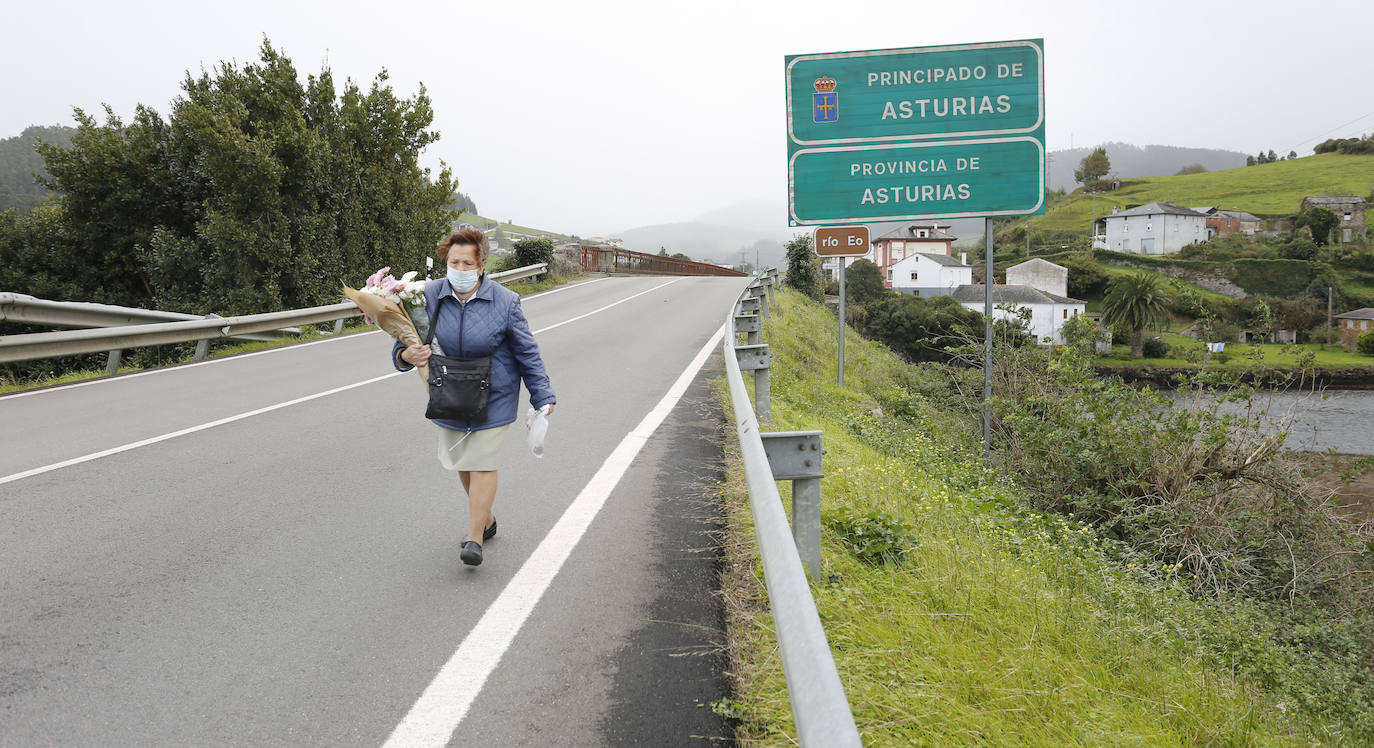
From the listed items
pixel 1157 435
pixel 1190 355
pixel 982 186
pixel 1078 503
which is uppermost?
pixel 982 186

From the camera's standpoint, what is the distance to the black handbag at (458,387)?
3943 mm

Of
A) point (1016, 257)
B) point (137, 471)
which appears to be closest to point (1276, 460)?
point (137, 471)

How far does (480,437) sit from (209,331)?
9.83 meters

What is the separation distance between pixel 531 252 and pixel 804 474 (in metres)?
27.1

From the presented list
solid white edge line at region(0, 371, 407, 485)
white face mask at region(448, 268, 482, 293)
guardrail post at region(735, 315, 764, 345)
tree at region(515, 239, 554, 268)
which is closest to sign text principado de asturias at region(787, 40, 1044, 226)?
guardrail post at region(735, 315, 764, 345)

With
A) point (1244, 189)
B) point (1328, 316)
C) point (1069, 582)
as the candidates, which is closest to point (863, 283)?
point (1328, 316)

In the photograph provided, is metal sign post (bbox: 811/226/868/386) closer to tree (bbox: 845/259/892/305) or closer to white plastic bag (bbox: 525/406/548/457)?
white plastic bag (bbox: 525/406/548/457)

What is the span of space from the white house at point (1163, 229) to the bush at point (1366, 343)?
1910 inches

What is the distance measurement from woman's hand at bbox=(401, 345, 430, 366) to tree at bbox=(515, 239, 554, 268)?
25436 millimetres

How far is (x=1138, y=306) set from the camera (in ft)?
219

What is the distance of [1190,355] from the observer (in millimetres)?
8945

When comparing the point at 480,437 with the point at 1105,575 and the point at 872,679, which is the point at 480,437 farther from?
the point at 1105,575

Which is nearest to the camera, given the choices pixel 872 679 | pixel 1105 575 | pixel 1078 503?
pixel 872 679

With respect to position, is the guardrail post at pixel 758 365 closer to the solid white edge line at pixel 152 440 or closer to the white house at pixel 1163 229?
the solid white edge line at pixel 152 440
